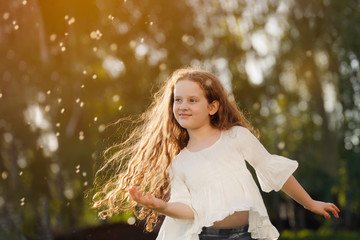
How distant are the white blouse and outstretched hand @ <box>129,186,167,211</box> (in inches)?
9.1

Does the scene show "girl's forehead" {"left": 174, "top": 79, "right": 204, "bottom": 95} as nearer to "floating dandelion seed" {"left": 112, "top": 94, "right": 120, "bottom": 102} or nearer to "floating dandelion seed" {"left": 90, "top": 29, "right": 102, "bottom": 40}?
"floating dandelion seed" {"left": 112, "top": 94, "right": 120, "bottom": 102}

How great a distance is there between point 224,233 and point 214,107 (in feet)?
2.00

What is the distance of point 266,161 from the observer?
9.59 ft

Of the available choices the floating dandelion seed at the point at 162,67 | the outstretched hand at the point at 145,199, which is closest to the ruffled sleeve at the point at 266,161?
the outstretched hand at the point at 145,199

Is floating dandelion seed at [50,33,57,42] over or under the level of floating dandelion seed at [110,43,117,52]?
over

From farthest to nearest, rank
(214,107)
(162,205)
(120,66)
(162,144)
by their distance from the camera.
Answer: (120,66)
(162,144)
(214,107)
(162,205)

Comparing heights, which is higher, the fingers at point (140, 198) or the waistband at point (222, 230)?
the fingers at point (140, 198)

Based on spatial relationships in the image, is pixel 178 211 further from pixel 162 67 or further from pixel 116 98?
pixel 116 98

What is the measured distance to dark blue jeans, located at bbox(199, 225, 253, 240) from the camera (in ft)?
9.10

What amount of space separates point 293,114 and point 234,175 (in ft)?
28.8

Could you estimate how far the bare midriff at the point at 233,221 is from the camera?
2.78 meters

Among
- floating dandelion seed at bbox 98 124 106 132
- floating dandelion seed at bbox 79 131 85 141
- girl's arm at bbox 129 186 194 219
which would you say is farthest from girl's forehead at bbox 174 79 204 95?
floating dandelion seed at bbox 79 131 85 141

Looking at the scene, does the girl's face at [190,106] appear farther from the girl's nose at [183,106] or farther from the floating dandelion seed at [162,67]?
the floating dandelion seed at [162,67]

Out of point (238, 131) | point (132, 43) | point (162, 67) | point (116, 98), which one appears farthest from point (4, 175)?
point (238, 131)
